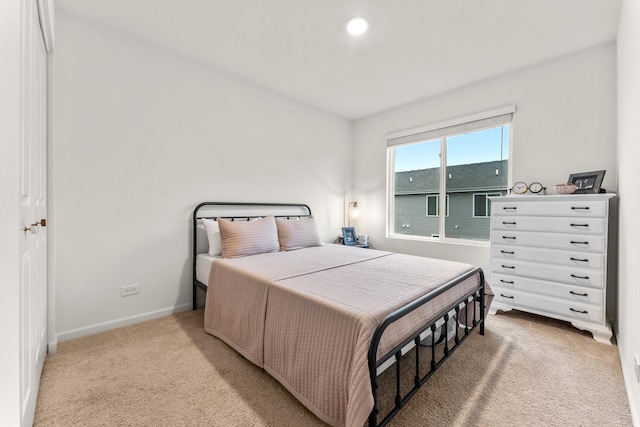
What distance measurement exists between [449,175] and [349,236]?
1.60 m

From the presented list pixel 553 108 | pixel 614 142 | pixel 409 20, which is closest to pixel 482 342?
pixel 614 142

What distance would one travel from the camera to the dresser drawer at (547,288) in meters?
2.25

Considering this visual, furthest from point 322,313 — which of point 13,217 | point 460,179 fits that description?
point 460,179

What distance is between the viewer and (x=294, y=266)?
88.4 inches

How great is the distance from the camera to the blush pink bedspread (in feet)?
4.13

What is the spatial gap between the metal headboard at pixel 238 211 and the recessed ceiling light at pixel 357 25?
2003 mm

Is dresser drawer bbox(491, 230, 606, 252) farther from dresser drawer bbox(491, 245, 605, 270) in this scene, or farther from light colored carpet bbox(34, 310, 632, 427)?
light colored carpet bbox(34, 310, 632, 427)

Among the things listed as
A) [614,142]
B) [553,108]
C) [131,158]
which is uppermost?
[553,108]

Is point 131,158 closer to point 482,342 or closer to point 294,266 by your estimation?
point 294,266

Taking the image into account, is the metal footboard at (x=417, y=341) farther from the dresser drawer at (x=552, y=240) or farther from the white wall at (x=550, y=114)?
the white wall at (x=550, y=114)

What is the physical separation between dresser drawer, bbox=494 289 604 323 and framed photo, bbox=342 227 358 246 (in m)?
1.96

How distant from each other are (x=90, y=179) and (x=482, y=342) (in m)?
3.37

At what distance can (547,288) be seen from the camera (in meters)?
2.46

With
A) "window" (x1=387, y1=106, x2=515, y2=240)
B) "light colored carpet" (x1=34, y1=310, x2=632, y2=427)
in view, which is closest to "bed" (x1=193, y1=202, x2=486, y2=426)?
"light colored carpet" (x1=34, y1=310, x2=632, y2=427)
